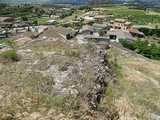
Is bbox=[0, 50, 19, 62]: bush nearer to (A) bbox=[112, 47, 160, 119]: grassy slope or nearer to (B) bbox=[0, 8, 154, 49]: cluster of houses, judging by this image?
(A) bbox=[112, 47, 160, 119]: grassy slope

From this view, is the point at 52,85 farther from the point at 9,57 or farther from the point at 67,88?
the point at 9,57

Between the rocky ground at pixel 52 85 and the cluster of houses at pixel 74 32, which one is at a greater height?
the rocky ground at pixel 52 85

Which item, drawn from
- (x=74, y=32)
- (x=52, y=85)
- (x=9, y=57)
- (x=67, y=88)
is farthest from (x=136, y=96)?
(x=74, y=32)

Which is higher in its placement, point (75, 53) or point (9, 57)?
point (9, 57)

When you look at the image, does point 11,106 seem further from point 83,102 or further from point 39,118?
point 83,102

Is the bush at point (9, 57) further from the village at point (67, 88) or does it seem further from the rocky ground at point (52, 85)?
the rocky ground at point (52, 85)

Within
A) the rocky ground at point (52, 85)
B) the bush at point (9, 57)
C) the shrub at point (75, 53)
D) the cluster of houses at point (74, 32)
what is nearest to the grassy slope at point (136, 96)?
the rocky ground at point (52, 85)

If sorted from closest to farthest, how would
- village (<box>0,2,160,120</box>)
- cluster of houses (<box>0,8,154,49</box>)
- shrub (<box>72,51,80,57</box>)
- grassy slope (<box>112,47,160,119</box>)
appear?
village (<box>0,2,160,120</box>) → grassy slope (<box>112,47,160,119</box>) → shrub (<box>72,51,80,57</box>) → cluster of houses (<box>0,8,154,49</box>)

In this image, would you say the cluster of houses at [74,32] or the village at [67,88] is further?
the cluster of houses at [74,32]

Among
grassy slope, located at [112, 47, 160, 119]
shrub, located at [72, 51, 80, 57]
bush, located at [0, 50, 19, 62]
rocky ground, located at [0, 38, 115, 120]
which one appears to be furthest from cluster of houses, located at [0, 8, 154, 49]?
grassy slope, located at [112, 47, 160, 119]

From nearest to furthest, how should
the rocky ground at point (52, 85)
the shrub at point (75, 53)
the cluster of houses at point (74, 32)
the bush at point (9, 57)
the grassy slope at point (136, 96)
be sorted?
the rocky ground at point (52, 85), the grassy slope at point (136, 96), the bush at point (9, 57), the shrub at point (75, 53), the cluster of houses at point (74, 32)
